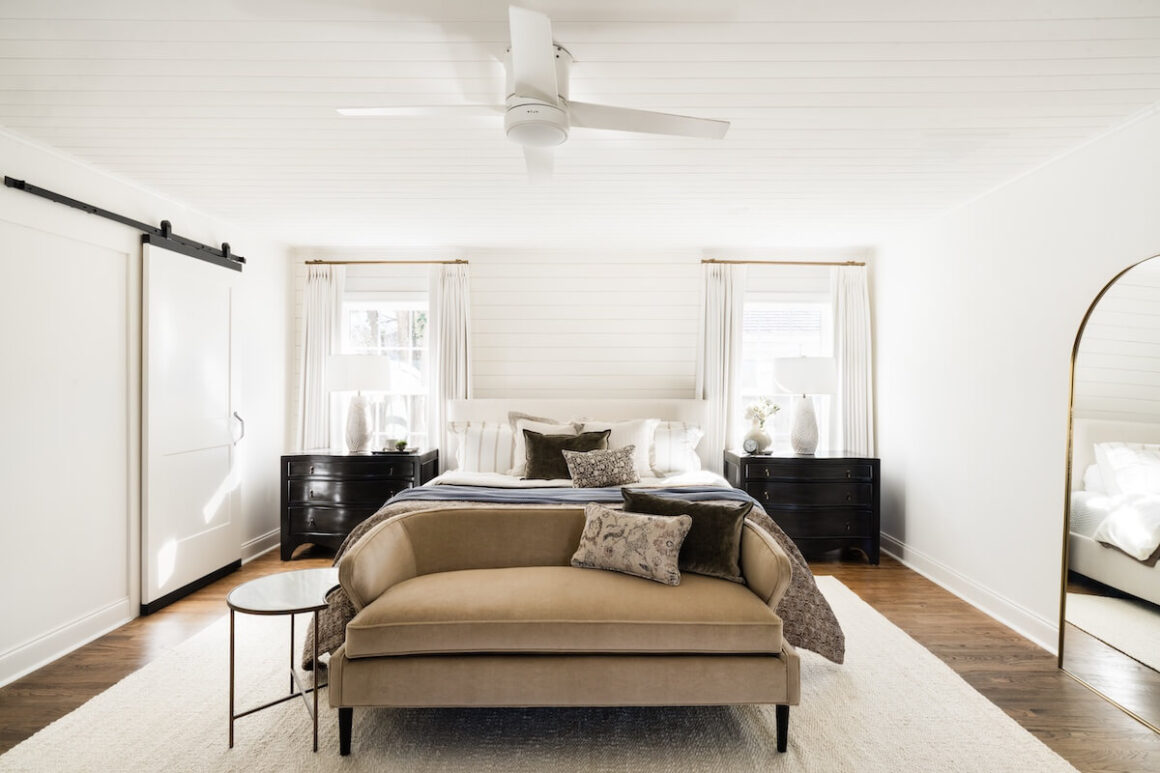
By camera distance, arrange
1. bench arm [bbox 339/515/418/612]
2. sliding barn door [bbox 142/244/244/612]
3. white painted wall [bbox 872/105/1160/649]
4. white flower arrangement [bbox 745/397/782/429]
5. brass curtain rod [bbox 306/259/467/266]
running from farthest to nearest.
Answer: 1. brass curtain rod [bbox 306/259/467/266]
2. white flower arrangement [bbox 745/397/782/429]
3. sliding barn door [bbox 142/244/244/612]
4. white painted wall [bbox 872/105/1160/649]
5. bench arm [bbox 339/515/418/612]

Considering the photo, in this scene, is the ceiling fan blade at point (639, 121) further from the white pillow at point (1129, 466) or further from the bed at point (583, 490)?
the white pillow at point (1129, 466)

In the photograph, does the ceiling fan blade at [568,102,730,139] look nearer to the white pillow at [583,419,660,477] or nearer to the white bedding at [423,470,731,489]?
the white bedding at [423,470,731,489]

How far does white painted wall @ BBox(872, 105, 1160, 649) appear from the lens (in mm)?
2963

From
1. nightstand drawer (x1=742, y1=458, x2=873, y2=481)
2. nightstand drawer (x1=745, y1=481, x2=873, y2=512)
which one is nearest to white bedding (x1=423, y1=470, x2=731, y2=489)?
nightstand drawer (x1=742, y1=458, x2=873, y2=481)

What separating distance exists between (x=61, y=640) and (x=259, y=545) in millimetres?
1895

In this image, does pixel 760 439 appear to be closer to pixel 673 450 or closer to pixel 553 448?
pixel 673 450

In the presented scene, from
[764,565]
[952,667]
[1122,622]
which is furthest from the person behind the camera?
[952,667]

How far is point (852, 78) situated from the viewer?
2.39 meters

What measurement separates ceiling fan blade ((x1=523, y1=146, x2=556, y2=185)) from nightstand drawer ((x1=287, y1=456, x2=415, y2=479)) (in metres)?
2.78

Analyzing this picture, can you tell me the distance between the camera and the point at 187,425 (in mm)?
4027

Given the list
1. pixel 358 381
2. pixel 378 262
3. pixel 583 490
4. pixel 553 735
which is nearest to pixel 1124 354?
pixel 583 490

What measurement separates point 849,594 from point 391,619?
295 centimetres

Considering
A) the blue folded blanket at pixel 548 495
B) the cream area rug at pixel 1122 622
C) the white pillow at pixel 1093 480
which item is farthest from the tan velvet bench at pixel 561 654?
the white pillow at pixel 1093 480

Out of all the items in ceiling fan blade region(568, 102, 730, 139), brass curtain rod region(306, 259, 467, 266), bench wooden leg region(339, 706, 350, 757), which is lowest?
bench wooden leg region(339, 706, 350, 757)
